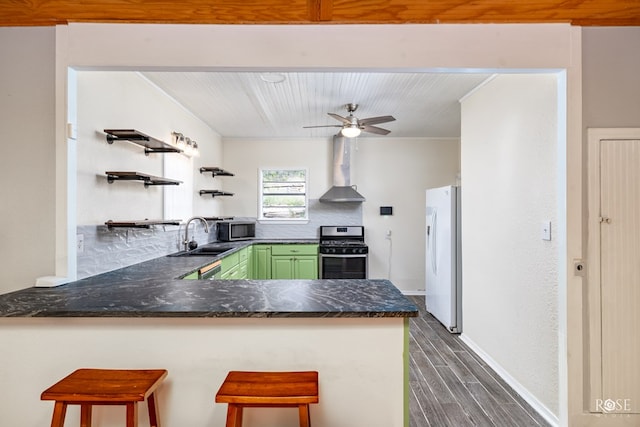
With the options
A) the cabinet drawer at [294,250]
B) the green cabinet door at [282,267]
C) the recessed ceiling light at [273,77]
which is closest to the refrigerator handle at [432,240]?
the cabinet drawer at [294,250]

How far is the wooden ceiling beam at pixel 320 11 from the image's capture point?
1.65m

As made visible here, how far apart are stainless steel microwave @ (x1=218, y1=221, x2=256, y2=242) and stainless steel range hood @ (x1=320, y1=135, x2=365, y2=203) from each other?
4.06ft

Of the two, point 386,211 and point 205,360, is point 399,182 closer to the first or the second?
point 386,211

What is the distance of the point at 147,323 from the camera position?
1.50m

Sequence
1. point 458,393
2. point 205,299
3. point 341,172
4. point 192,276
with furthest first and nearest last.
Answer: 1. point 341,172
2. point 192,276
3. point 458,393
4. point 205,299

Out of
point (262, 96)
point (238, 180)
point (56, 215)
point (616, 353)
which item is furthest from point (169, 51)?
point (238, 180)

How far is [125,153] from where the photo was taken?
2.50 m

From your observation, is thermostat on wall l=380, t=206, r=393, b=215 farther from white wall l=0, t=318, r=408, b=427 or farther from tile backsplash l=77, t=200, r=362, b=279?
white wall l=0, t=318, r=408, b=427

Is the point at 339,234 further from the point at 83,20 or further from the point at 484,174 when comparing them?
the point at 83,20

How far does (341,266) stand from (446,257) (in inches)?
58.6

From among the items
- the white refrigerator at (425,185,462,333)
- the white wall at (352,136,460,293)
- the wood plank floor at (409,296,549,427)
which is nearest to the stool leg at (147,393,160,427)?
the wood plank floor at (409,296,549,427)

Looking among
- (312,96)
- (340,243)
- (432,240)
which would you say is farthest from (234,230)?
(432,240)

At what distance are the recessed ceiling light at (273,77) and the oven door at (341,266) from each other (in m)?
2.47

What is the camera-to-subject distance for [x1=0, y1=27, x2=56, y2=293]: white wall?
1813 mm
